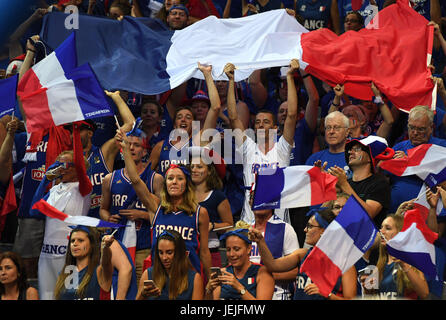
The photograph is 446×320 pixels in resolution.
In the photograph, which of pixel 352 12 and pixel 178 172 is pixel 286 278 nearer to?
pixel 178 172

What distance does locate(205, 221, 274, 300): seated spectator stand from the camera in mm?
6551

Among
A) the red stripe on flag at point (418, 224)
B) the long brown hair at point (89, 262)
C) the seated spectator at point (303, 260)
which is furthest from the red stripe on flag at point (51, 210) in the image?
the red stripe on flag at point (418, 224)

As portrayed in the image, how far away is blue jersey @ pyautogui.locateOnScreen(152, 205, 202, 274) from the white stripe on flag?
1231 millimetres

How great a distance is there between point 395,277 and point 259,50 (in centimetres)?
379

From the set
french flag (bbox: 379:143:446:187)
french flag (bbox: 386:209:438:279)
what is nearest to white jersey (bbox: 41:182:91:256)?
french flag (bbox: 379:143:446:187)

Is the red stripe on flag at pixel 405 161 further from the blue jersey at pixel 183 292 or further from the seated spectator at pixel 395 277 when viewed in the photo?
the blue jersey at pixel 183 292

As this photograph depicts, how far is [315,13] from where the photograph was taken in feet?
35.1

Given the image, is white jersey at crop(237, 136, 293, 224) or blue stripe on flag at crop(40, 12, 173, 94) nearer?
white jersey at crop(237, 136, 293, 224)

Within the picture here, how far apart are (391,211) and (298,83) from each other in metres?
2.28

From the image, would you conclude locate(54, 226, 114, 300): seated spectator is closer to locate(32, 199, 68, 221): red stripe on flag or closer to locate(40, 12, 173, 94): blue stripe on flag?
locate(32, 199, 68, 221): red stripe on flag

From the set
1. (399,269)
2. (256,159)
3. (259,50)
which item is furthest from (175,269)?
(259,50)

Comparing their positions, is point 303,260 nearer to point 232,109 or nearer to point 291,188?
point 291,188

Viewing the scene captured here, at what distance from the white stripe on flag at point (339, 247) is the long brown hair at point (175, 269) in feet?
3.59

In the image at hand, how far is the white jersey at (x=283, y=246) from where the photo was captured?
7070mm
